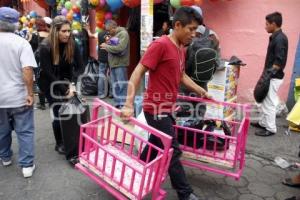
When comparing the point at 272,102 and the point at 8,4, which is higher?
the point at 8,4

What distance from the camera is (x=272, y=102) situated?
464cm

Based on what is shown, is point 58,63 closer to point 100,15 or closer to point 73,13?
point 100,15

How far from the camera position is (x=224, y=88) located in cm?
479

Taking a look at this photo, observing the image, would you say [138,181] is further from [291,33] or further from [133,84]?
[291,33]

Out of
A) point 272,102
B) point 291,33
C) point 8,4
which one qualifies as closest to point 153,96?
point 272,102

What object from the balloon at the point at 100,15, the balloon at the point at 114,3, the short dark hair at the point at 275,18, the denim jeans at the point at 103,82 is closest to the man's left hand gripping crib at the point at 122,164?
the short dark hair at the point at 275,18

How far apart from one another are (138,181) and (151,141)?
0.39 metres

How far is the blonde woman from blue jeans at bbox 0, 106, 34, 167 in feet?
1.37

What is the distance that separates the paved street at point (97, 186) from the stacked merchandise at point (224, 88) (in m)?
0.83

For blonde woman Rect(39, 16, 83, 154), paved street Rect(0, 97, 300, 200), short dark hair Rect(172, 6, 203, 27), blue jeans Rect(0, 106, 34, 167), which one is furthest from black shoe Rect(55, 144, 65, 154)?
short dark hair Rect(172, 6, 203, 27)

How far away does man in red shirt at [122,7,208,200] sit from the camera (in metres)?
2.45

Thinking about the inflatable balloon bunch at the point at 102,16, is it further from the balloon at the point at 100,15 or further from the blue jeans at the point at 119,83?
the blue jeans at the point at 119,83

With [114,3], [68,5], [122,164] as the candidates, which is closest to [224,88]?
[122,164]

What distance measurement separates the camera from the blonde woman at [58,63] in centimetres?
339
